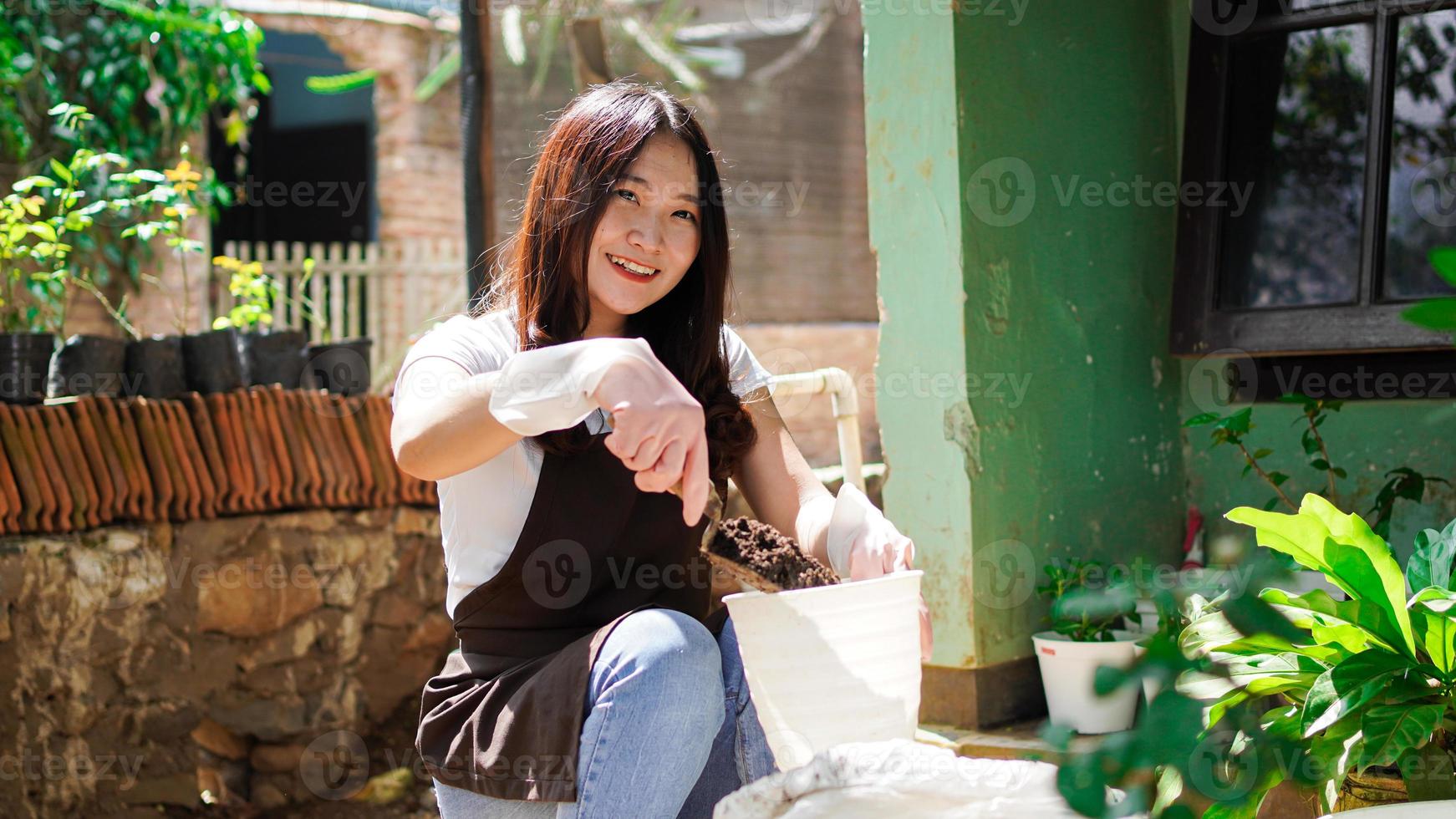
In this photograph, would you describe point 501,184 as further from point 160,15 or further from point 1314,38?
point 1314,38

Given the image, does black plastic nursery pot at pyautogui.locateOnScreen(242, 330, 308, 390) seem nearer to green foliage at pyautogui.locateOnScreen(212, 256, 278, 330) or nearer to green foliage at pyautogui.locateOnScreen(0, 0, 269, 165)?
green foliage at pyautogui.locateOnScreen(212, 256, 278, 330)

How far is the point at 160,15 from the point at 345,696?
295 cm

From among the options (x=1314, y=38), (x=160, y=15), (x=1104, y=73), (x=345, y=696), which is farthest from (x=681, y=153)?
(x=160, y=15)

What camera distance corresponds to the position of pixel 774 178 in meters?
9.72

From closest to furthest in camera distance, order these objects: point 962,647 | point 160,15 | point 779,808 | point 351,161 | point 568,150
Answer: point 779,808, point 568,150, point 962,647, point 160,15, point 351,161

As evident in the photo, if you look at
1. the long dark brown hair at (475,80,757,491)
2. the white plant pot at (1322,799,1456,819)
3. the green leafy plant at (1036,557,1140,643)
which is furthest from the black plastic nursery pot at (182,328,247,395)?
the white plant pot at (1322,799,1456,819)

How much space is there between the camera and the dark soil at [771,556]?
5.44 feet

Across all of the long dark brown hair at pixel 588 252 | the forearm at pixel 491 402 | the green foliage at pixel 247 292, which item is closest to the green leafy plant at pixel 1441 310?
the forearm at pixel 491 402

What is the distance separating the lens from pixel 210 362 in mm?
3471

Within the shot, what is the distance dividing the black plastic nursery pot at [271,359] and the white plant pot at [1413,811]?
308 cm

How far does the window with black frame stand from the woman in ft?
4.91

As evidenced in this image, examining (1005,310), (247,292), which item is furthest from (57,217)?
(1005,310)

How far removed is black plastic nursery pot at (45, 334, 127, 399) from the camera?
3262 millimetres

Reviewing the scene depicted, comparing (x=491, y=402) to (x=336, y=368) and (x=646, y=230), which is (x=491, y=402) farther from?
(x=336, y=368)
